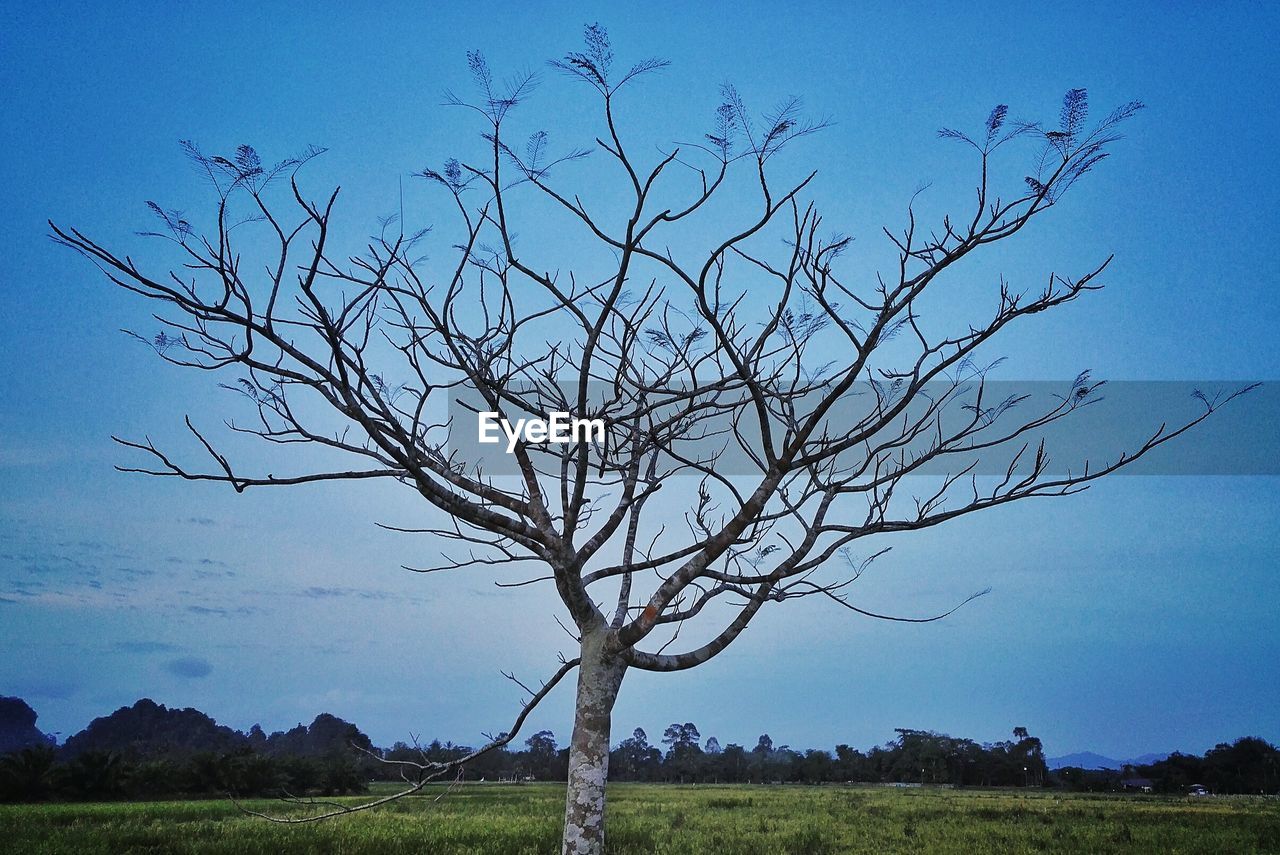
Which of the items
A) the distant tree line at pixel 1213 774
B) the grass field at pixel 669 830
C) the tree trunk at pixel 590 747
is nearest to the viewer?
the tree trunk at pixel 590 747

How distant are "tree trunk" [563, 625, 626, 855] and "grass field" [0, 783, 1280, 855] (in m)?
8.64

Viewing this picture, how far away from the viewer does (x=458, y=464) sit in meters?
4.40

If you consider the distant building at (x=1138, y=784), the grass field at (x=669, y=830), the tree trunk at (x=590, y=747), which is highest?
the tree trunk at (x=590, y=747)

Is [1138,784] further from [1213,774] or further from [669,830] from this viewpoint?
[669,830]

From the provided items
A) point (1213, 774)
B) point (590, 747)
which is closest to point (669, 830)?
point (590, 747)

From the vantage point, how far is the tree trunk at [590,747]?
12.1ft

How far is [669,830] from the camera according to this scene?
54.3ft

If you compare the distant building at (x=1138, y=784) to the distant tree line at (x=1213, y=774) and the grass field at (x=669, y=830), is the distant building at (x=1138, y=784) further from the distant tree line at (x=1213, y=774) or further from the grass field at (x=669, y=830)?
the grass field at (x=669, y=830)

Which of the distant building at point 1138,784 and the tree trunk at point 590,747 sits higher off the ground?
the tree trunk at point 590,747

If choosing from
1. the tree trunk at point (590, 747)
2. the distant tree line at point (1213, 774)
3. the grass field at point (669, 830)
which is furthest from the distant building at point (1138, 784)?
the tree trunk at point (590, 747)

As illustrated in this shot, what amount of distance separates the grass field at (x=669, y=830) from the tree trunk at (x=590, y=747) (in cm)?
864

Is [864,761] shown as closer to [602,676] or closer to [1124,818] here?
[1124,818]

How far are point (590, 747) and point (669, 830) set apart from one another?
A: 14609 mm

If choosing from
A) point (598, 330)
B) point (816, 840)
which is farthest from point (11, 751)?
point (598, 330)
